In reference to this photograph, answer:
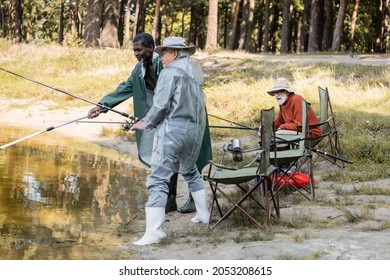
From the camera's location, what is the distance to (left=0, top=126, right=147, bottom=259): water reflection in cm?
691

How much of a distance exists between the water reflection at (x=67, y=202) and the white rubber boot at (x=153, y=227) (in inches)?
10.1

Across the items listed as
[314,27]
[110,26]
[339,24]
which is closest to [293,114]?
[339,24]

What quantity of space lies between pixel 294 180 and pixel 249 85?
33.5 ft

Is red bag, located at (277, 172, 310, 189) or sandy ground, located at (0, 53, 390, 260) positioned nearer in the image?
sandy ground, located at (0, 53, 390, 260)

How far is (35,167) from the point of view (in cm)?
1204

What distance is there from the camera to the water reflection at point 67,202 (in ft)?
22.7

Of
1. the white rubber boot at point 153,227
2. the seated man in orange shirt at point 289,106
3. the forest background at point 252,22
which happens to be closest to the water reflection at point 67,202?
the white rubber boot at point 153,227

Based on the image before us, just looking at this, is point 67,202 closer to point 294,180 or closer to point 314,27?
point 294,180

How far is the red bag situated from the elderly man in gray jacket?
1.99 m

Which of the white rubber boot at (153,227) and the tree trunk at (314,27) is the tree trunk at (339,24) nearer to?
the tree trunk at (314,27)

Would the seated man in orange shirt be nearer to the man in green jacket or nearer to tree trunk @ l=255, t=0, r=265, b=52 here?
the man in green jacket

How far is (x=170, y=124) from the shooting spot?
7.12 m

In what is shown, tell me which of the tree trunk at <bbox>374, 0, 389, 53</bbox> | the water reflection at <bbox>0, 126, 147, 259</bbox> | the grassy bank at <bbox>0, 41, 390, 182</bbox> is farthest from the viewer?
the tree trunk at <bbox>374, 0, 389, 53</bbox>

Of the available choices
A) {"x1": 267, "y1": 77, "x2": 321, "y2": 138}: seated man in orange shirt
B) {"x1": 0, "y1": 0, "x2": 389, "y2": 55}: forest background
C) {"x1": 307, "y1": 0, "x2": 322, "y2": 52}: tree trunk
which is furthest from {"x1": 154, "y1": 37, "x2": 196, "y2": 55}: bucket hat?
{"x1": 307, "y1": 0, "x2": 322, "y2": 52}: tree trunk
